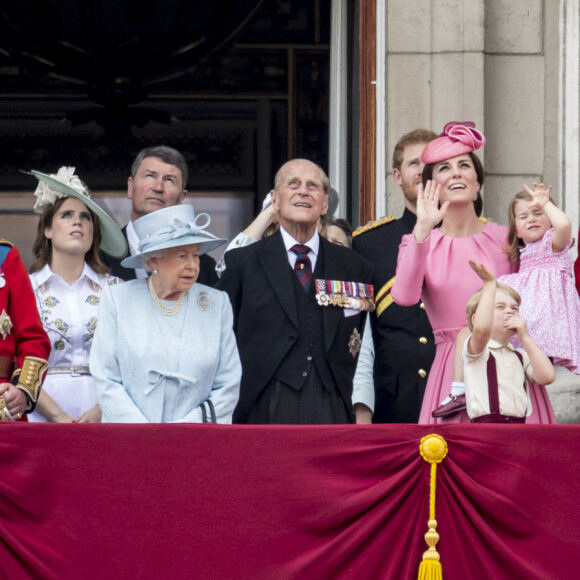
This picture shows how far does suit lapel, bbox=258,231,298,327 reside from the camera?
6.15 meters

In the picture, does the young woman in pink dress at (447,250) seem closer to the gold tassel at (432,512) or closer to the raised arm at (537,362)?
the raised arm at (537,362)

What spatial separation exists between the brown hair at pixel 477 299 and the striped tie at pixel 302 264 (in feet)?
2.58

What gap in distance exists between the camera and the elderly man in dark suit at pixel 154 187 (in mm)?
6898

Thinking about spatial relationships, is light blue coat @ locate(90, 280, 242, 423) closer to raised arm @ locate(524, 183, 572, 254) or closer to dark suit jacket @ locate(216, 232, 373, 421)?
dark suit jacket @ locate(216, 232, 373, 421)

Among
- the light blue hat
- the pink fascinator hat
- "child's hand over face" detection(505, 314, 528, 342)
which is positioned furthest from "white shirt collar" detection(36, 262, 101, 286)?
"child's hand over face" detection(505, 314, 528, 342)

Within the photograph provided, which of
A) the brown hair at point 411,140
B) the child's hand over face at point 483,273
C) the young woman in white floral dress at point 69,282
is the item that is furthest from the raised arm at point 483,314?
the young woman in white floral dress at point 69,282

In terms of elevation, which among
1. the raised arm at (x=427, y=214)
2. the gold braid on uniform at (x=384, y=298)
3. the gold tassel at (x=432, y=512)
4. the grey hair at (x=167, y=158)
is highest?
the grey hair at (x=167, y=158)

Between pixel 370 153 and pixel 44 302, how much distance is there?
2439 mm

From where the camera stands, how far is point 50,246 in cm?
655

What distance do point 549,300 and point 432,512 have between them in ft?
3.88

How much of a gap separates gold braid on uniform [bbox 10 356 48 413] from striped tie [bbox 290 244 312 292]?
3.73ft

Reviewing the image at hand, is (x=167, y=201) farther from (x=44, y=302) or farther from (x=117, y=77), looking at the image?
(x=117, y=77)

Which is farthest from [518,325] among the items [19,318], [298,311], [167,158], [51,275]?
[167,158]

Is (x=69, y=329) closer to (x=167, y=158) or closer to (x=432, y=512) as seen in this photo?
(x=167, y=158)
